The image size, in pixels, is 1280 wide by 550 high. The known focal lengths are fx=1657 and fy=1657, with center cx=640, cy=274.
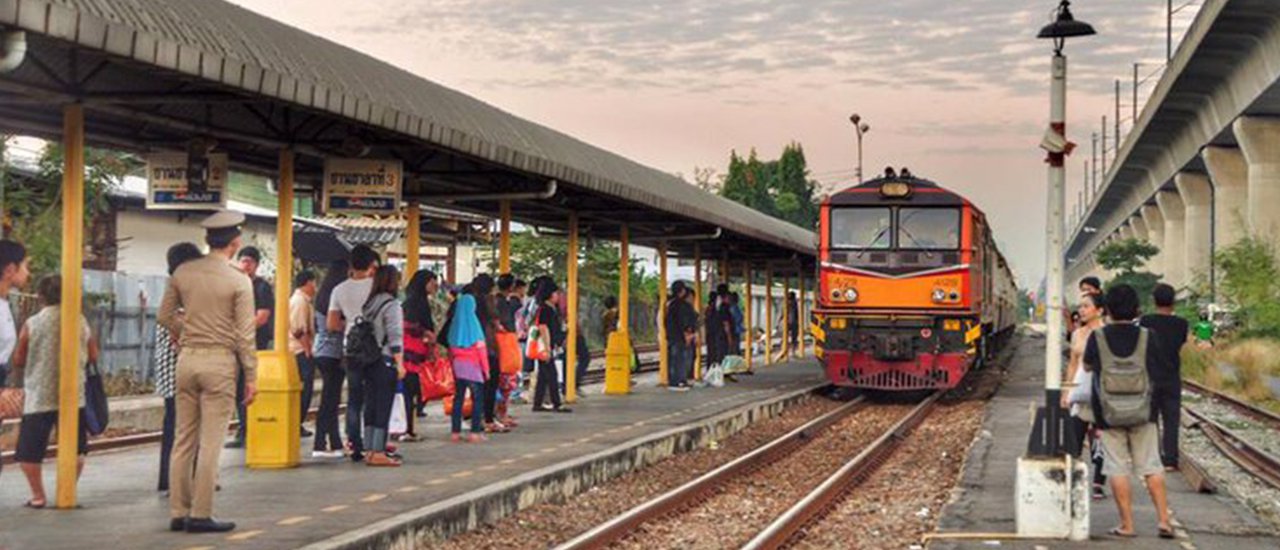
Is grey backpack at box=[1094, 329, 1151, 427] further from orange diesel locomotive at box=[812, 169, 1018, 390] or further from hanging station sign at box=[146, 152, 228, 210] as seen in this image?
orange diesel locomotive at box=[812, 169, 1018, 390]

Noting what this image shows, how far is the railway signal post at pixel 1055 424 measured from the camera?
10875 mm

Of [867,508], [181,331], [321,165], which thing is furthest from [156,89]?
[867,508]

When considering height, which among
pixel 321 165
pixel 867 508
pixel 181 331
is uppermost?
pixel 321 165

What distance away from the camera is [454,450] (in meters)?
15.4

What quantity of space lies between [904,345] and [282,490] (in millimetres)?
14624

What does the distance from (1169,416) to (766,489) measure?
3922mm

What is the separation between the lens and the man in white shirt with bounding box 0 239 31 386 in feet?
32.5

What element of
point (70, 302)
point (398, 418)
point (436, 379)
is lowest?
point (398, 418)

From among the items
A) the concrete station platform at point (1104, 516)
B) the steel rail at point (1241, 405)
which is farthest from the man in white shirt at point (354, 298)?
the steel rail at point (1241, 405)

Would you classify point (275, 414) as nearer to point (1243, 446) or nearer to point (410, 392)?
point (410, 392)

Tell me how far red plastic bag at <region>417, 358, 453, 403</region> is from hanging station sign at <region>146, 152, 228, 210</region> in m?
3.26

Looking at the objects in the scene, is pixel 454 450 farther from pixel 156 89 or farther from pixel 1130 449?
pixel 1130 449

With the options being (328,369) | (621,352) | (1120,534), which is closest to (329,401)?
(328,369)

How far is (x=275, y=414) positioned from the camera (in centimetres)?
1321
